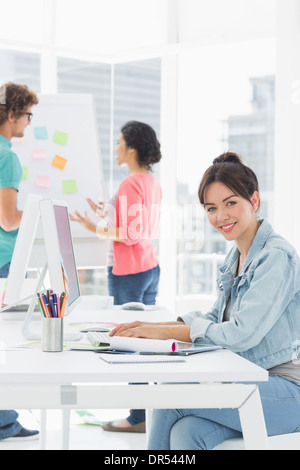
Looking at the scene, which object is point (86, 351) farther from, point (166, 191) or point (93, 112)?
point (166, 191)

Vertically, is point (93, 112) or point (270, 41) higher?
point (270, 41)

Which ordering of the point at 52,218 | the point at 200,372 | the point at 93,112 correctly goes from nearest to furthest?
the point at 200,372 < the point at 52,218 < the point at 93,112

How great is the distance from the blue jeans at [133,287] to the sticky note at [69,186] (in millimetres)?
841

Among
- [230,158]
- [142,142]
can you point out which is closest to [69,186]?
[142,142]

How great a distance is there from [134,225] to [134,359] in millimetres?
1778

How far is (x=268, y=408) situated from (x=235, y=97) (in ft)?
10.6

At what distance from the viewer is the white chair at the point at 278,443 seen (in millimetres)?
1445

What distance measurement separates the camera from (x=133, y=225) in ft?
10.2

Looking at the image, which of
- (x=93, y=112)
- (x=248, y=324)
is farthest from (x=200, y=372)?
(x=93, y=112)

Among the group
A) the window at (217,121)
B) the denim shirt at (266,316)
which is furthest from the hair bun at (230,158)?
the window at (217,121)

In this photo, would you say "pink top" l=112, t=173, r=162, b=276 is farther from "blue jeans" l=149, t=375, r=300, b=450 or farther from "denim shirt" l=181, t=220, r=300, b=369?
"blue jeans" l=149, t=375, r=300, b=450

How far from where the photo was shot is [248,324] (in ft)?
4.96

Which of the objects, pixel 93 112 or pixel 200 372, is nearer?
pixel 200 372

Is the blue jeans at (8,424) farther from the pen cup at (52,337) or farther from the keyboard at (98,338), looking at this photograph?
the pen cup at (52,337)
